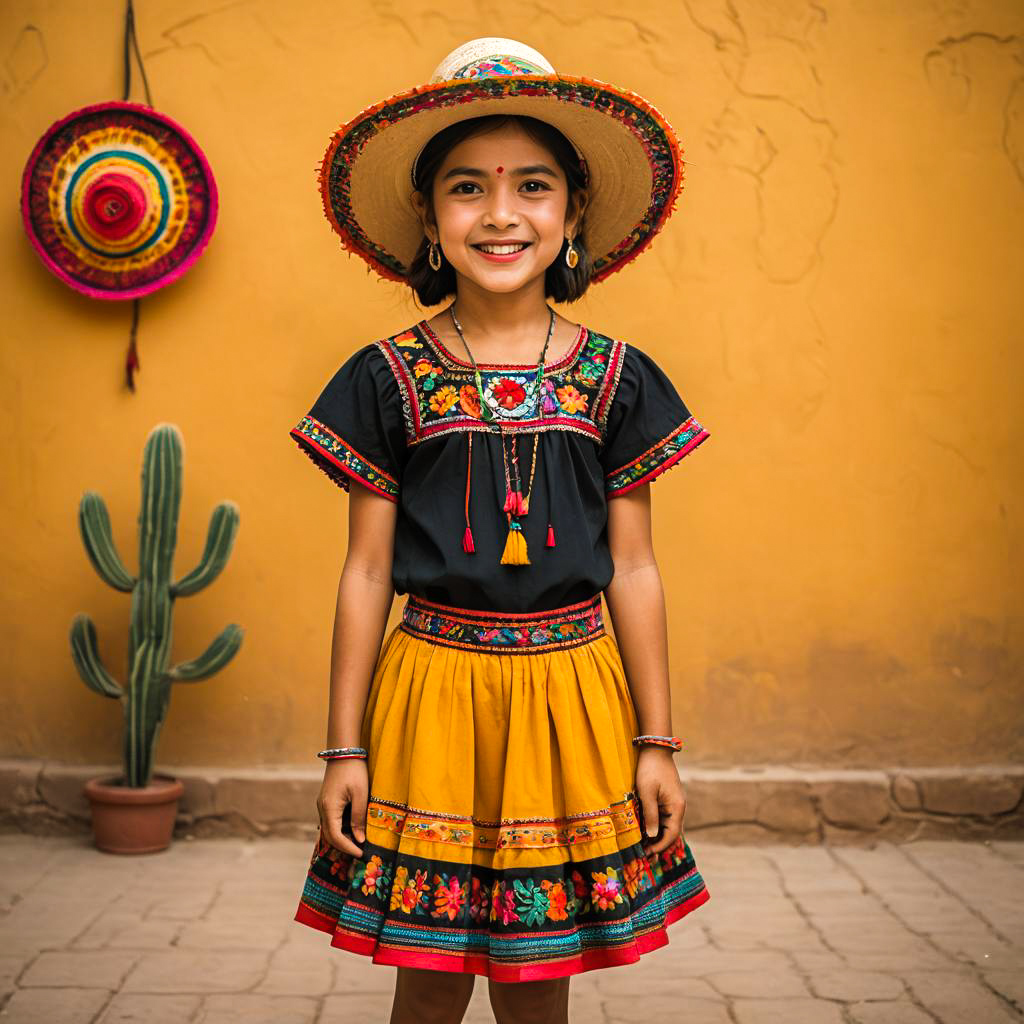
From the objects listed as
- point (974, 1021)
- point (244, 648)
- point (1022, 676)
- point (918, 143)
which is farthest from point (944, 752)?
point (244, 648)

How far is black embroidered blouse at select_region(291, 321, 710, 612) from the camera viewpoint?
211 centimetres

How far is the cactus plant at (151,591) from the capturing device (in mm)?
4105

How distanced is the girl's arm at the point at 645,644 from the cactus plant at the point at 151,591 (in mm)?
2150

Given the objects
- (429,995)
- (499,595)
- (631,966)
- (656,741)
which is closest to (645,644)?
(656,741)

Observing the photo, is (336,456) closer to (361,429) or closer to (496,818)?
(361,429)

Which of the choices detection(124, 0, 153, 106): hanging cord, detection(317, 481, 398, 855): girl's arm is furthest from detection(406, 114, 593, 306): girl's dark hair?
detection(124, 0, 153, 106): hanging cord

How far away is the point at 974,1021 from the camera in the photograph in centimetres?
296

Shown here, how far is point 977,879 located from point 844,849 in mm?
440

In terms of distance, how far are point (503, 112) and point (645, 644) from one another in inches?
34.6

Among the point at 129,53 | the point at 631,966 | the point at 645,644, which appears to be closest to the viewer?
the point at 645,644

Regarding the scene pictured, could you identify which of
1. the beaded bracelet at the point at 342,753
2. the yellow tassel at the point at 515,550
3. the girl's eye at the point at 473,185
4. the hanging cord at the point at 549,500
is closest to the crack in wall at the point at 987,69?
the girl's eye at the point at 473,185

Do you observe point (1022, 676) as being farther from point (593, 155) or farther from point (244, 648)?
point (593, 155)

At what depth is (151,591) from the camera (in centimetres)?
416

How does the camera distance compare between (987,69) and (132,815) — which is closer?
(132,815)
